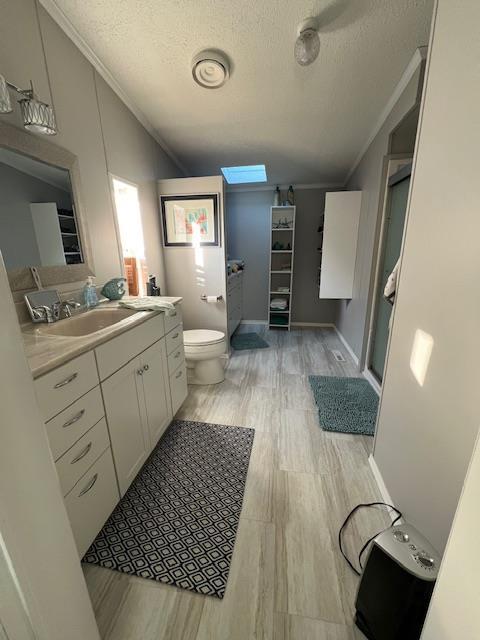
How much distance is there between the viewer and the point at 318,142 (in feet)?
8.50

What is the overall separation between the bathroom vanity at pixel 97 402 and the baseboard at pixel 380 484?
131 cm

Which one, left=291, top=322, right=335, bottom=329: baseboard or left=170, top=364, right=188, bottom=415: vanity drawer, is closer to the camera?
left=170, top=364, right=188, bottom=415: vanity drawer

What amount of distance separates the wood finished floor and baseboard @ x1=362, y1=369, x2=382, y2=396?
720 mm

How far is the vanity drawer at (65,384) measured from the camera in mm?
810

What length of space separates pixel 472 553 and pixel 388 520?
38.9 inches

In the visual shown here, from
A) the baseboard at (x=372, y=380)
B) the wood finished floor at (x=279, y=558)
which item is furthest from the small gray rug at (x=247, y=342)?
the wood finished floor at (x=279, y=558)

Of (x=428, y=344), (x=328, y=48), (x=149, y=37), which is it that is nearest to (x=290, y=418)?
(x=428, y=344)

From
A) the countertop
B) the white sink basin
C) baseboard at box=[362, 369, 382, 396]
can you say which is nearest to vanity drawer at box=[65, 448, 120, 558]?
the countertop

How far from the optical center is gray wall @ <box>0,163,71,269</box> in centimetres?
117

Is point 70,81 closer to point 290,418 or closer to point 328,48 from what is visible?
point 328,48

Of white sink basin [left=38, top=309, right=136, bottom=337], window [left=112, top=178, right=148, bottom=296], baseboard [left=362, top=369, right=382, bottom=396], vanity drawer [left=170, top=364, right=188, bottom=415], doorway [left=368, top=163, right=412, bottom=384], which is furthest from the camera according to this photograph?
baseboard [left=362, top=369, right=382, bottom=396]

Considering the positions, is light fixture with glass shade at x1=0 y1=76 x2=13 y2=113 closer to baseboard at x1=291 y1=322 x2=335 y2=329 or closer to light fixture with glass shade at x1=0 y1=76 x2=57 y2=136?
light fixture with glass shade at x1=0 y1=76 x2=57 y2=136

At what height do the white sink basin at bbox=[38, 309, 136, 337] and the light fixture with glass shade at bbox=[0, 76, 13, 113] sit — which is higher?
the light fixture with glass shade at bbox=[0, 76, 13, 113]

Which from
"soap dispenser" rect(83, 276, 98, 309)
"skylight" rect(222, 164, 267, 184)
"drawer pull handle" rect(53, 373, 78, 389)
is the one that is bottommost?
"drawer pull handle" rect(53, 373, 78, 389)
